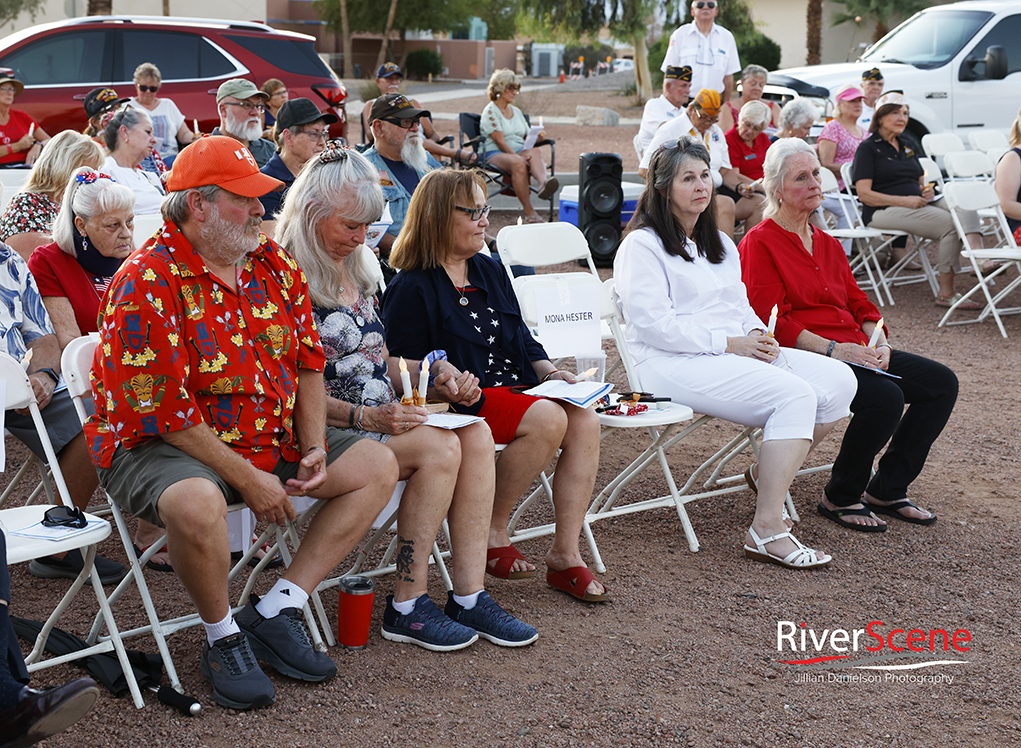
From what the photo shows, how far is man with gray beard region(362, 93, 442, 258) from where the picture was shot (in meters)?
5.34

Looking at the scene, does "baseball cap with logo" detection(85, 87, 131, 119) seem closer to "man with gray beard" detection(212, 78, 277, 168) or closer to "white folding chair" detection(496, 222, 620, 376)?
"man with gray beard" detection(212, 78, 277, 168)

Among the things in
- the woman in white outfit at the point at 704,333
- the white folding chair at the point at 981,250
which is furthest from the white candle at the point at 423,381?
the white folding chair at the point at 981,250

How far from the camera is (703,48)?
1022 cm

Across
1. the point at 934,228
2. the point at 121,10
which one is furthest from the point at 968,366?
the point at 121,10

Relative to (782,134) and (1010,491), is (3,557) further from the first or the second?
(782,134)

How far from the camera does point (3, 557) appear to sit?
2.51 metres

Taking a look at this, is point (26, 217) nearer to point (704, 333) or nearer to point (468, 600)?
point (468, 600)

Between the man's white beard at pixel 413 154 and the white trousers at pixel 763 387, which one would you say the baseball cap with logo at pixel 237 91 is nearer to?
the man's white beard at pixel 413 154

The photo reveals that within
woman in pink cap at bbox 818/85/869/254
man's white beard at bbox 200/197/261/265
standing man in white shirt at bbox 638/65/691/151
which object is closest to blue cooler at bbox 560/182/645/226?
standing man in white shirt at bbox 638/65/691/151

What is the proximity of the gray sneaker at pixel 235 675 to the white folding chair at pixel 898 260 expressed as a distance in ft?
22.4

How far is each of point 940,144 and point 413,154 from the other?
641cm

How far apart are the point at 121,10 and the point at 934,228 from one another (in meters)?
24.3

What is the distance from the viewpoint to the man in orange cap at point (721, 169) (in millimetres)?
8219

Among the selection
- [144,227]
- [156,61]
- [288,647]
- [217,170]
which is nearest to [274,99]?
[156,61]
